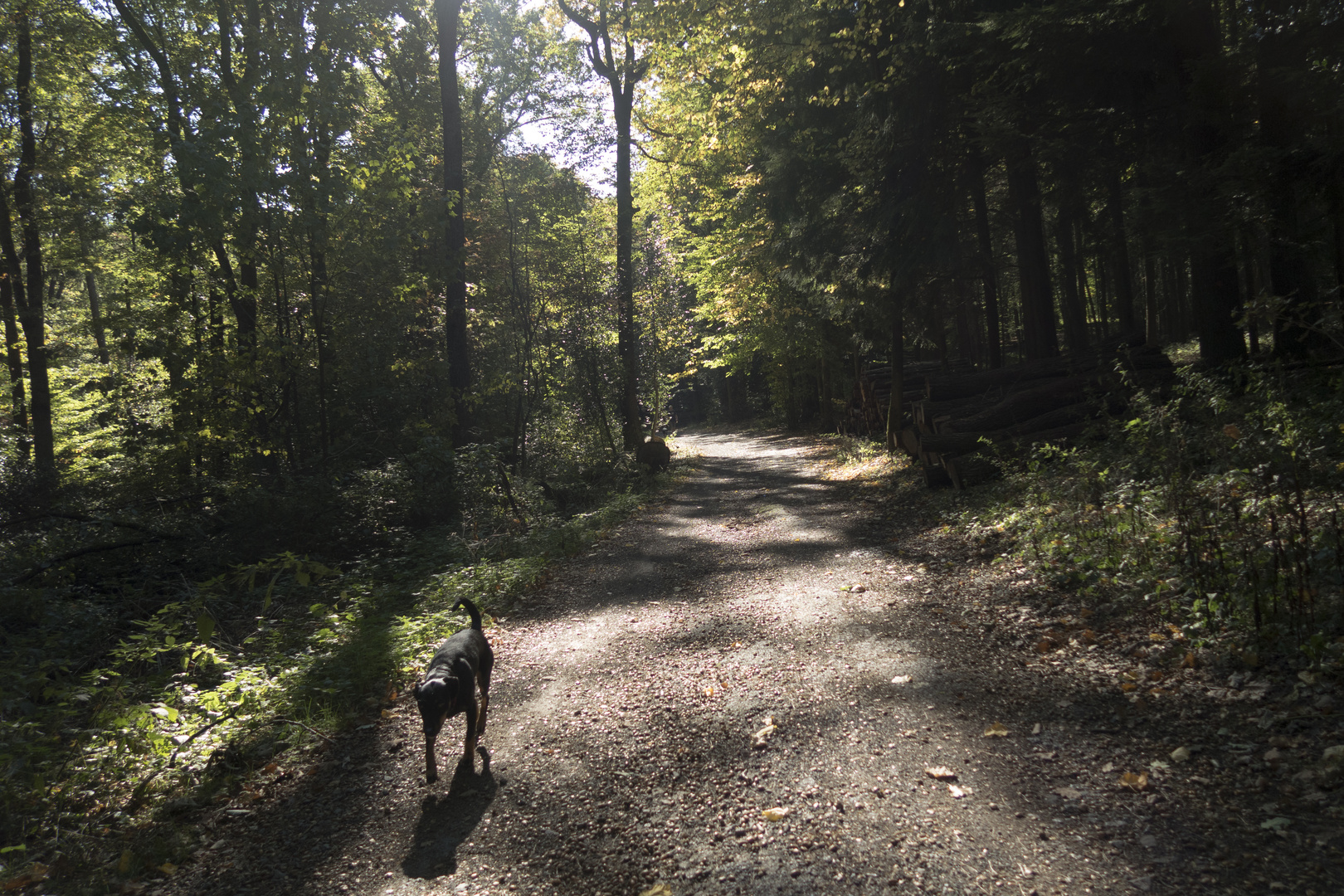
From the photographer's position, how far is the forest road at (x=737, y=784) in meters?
2.98

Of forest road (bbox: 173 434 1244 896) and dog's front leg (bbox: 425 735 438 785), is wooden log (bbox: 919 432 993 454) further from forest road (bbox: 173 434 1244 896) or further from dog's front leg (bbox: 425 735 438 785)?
dog's front leg (bbox: 425 735 438 785)

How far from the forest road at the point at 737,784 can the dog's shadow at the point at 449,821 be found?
0.01 meters

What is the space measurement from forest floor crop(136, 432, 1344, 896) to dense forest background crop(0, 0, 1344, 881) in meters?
0.78

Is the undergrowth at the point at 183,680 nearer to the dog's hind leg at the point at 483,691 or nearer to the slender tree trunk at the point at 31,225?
the dog's hind leg at the point at 483,691

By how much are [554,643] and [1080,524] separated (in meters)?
5.08

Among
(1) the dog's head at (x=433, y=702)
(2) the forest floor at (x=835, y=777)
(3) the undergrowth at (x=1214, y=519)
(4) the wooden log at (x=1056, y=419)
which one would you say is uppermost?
(4) the wooden log at (x=1056, y=419)

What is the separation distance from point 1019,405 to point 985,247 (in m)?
4.94

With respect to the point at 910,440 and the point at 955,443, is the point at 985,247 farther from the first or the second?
the point at 955,443

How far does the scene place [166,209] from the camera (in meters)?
9.20

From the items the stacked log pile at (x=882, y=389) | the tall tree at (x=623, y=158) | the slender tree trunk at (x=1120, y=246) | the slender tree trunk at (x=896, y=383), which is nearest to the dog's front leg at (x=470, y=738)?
the slender tree trunk at (x=1120, y=246)

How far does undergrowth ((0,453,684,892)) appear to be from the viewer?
12.5 feet

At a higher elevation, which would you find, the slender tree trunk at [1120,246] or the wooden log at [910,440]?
the slender tree trunk at [1120,246]

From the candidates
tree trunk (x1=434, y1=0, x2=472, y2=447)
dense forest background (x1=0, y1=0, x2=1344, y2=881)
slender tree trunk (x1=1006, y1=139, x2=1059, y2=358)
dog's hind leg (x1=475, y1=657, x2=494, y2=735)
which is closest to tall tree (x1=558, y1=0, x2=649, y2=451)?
dense forest background (x1=0, y1=0, x2=1344, y2=881)

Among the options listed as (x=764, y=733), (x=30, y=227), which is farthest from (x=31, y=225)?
(x=764, y=733)
